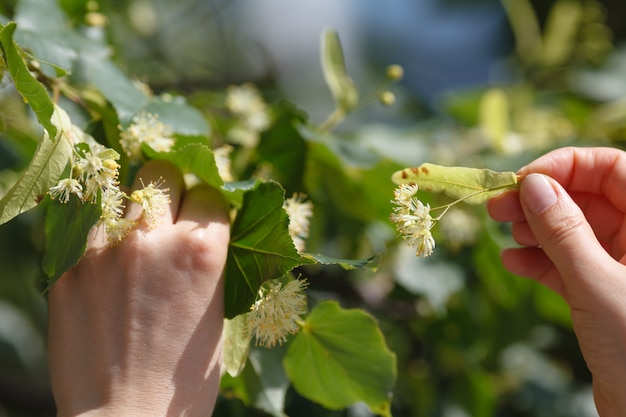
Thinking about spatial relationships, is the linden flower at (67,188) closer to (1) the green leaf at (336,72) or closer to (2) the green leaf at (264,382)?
(2) the green leaf at (264,382)

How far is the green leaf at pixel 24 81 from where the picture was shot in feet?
1.85

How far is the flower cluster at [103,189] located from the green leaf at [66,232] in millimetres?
10

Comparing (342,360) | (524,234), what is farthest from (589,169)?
(342,360)

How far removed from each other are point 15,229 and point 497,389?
1139 mm

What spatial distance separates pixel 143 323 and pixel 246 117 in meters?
0.52

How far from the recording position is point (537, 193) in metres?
0.66

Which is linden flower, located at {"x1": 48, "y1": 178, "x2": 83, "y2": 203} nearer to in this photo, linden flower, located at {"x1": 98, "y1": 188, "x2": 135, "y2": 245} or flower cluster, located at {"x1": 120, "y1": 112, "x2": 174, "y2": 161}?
linden flower, located at {"x1": 98, "y1": 188, "x2": 135, "y2": 245}

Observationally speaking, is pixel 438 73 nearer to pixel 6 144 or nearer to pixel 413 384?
pixel 413 384

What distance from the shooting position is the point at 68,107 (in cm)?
84

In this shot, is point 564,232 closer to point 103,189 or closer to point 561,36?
point 103,189

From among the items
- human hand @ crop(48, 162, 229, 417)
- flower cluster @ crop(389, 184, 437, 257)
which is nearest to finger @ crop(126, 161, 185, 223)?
human hand @ crop(48, 162, 229, 417)

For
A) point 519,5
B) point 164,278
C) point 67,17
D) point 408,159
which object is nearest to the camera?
point 164,278

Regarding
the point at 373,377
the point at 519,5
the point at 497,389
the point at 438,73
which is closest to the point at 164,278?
the point at 373,377

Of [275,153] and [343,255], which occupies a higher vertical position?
[275,153]
